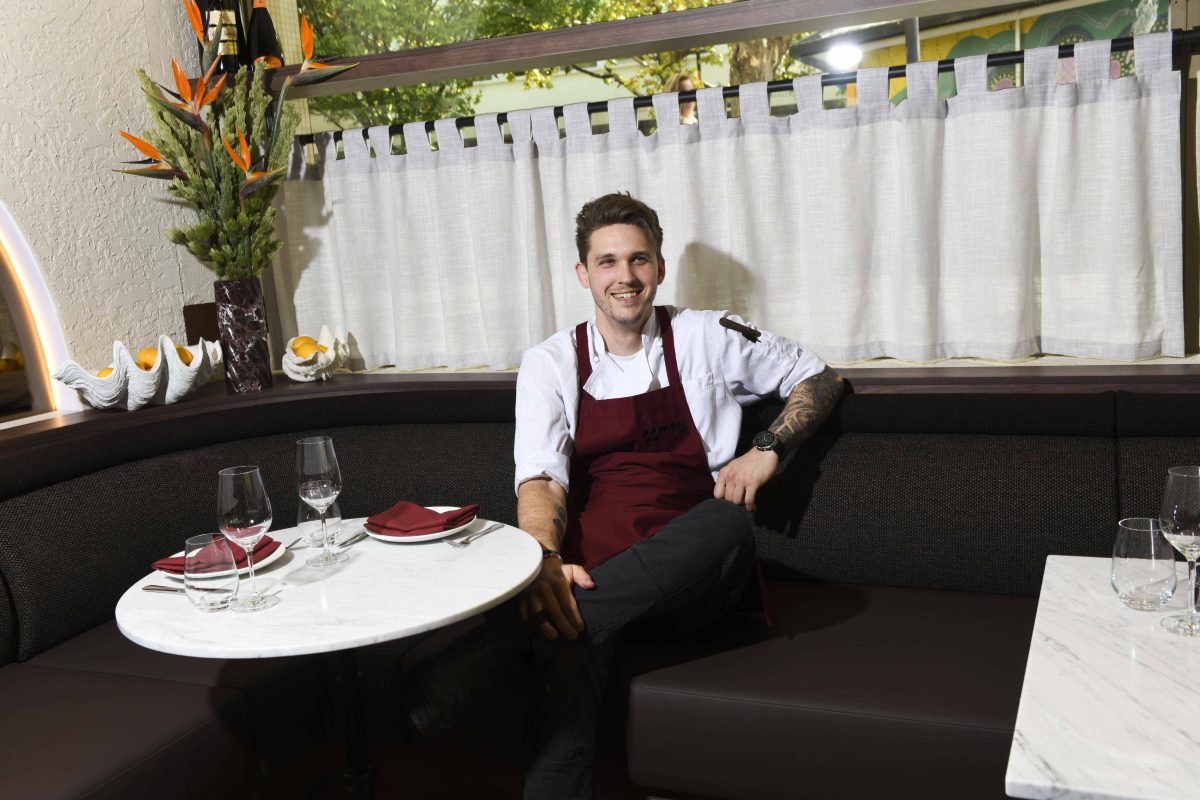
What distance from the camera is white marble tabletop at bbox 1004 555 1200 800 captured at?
3.37 feet

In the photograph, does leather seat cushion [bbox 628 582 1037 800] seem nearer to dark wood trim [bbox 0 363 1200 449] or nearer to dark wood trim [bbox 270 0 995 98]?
dark wood trim [bbox 0 363 1200 449]

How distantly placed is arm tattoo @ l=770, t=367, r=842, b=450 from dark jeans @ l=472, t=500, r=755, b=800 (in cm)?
31

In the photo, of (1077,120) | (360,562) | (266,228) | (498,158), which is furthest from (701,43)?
(360,562)

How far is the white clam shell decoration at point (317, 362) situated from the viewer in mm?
3115

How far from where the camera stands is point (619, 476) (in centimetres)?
235

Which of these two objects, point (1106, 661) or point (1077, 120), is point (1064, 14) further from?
point (1106, 661)

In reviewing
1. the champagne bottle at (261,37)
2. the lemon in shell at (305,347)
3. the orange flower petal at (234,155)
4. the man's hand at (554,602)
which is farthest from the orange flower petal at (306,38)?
the man's hand at (554,602)

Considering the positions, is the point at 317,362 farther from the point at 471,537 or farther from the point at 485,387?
the point at 471,537

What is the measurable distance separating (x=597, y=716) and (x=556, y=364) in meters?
0.85

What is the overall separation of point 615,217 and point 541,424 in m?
0.54

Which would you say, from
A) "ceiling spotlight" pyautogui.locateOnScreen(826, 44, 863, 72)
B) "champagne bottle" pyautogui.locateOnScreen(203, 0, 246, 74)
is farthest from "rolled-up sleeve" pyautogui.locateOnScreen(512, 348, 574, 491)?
"ceiling spotlight" pyautogui.locateOnScreen(826, 44, 863, 72)

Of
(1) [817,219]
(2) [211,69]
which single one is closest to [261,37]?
(2) [211,69]

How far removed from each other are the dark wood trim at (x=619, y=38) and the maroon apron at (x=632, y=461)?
0.83 meters

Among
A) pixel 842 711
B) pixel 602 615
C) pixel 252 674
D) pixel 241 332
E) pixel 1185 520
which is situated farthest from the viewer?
pixel 241 332
